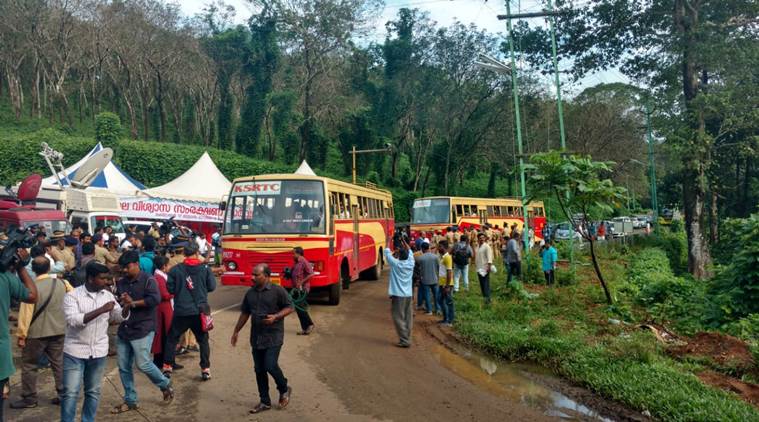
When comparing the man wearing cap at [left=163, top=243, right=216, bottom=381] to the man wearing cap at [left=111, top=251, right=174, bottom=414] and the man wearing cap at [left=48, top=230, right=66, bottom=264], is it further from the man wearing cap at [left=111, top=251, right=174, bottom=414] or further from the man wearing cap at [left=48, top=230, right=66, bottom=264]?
the man wearing cap at [left=48, top=230, right=66, bottom=264]

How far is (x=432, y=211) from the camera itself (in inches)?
1095

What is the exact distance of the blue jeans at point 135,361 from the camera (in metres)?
6.10

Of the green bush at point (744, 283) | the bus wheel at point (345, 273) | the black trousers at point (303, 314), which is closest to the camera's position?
the black trousers at point (303, 314)

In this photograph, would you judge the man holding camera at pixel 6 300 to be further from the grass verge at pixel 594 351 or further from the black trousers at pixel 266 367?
the grass verge at pixel 594 351

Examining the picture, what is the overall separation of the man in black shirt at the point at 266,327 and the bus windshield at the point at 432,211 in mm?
21251

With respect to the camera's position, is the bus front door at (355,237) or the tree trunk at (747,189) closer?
the bus front door at (355,237)

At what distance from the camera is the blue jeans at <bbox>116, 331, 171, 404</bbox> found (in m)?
6.10

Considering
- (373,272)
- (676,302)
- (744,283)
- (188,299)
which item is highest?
(188,299)

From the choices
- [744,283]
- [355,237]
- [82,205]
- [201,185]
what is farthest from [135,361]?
[201,185]

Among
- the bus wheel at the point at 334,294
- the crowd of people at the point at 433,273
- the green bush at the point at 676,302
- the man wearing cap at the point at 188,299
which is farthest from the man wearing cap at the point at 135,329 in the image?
the green bush at the point at 676,302

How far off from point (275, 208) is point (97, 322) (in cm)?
712

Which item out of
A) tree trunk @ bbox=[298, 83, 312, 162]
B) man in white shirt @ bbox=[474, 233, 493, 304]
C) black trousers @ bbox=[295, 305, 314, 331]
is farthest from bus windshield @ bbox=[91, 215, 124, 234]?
tree trunk @ bbox=[298, 83, 312, 162]

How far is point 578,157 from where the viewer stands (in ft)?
41.2

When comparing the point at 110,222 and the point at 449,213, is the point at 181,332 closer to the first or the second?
the point at 110,222
